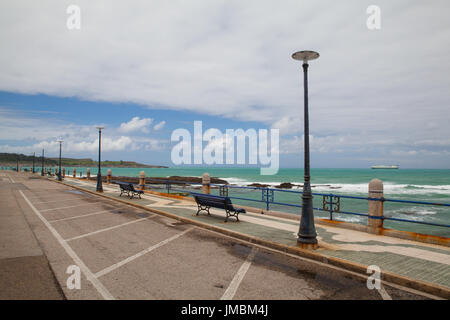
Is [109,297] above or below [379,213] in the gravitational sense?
below

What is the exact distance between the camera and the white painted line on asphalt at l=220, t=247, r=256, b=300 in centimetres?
455

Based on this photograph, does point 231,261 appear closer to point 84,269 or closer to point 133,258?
point 133,258

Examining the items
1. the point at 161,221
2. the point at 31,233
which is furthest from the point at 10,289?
the point at 161,221

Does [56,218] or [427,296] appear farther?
[56,218]

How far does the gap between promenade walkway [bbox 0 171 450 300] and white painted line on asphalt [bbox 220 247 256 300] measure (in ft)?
0.06

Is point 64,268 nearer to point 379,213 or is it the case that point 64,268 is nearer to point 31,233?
point 31,233

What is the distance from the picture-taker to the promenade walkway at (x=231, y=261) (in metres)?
4.75

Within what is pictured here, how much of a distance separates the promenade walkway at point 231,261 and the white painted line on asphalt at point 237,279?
0.06 feet

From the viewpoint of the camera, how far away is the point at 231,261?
20.6ft

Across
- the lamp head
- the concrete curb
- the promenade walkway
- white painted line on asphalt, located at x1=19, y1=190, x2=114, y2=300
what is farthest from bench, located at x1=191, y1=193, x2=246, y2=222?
the lamp head

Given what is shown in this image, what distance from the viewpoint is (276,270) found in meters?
5.77

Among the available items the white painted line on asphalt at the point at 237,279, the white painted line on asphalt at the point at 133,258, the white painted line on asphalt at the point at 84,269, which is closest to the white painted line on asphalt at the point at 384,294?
the white painted line on asphalt at the point at 237,279

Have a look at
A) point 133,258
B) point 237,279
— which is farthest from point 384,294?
point 133,258
